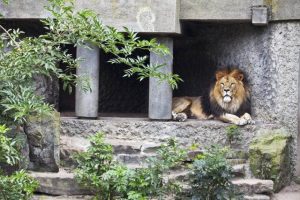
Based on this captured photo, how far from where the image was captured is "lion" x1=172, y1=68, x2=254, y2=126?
857 centimetres

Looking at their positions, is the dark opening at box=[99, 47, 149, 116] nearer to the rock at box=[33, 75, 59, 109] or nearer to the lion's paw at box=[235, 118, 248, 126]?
the rock at box=[33, 75, 59, 109]

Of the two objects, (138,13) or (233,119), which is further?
(233,119)

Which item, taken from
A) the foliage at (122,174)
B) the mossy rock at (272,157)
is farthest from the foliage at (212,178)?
the mossy rock at (272,157)

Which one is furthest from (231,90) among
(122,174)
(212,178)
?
(122,174)

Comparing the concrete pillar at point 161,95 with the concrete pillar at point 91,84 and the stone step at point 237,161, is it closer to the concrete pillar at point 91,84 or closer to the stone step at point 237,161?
the concrete pillar at point 91,84

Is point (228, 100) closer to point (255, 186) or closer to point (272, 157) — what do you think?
point (272, 157)

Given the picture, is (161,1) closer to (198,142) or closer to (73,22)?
(198,142)

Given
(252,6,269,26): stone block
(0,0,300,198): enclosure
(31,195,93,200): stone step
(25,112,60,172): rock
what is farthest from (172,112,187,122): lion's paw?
(31,195,93,200): stone step

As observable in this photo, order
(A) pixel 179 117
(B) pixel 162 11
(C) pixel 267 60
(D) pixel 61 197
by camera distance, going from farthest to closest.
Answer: (A) pixel 179 117
(C) pixel 267 60
(B) pixel 162 11
(D) pixel 61 197

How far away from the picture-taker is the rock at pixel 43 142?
24.6 feet

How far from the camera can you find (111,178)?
6.70 m

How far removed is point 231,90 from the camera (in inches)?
339

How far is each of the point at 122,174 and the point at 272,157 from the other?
2.15 m

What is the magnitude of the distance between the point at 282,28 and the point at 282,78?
643mm
